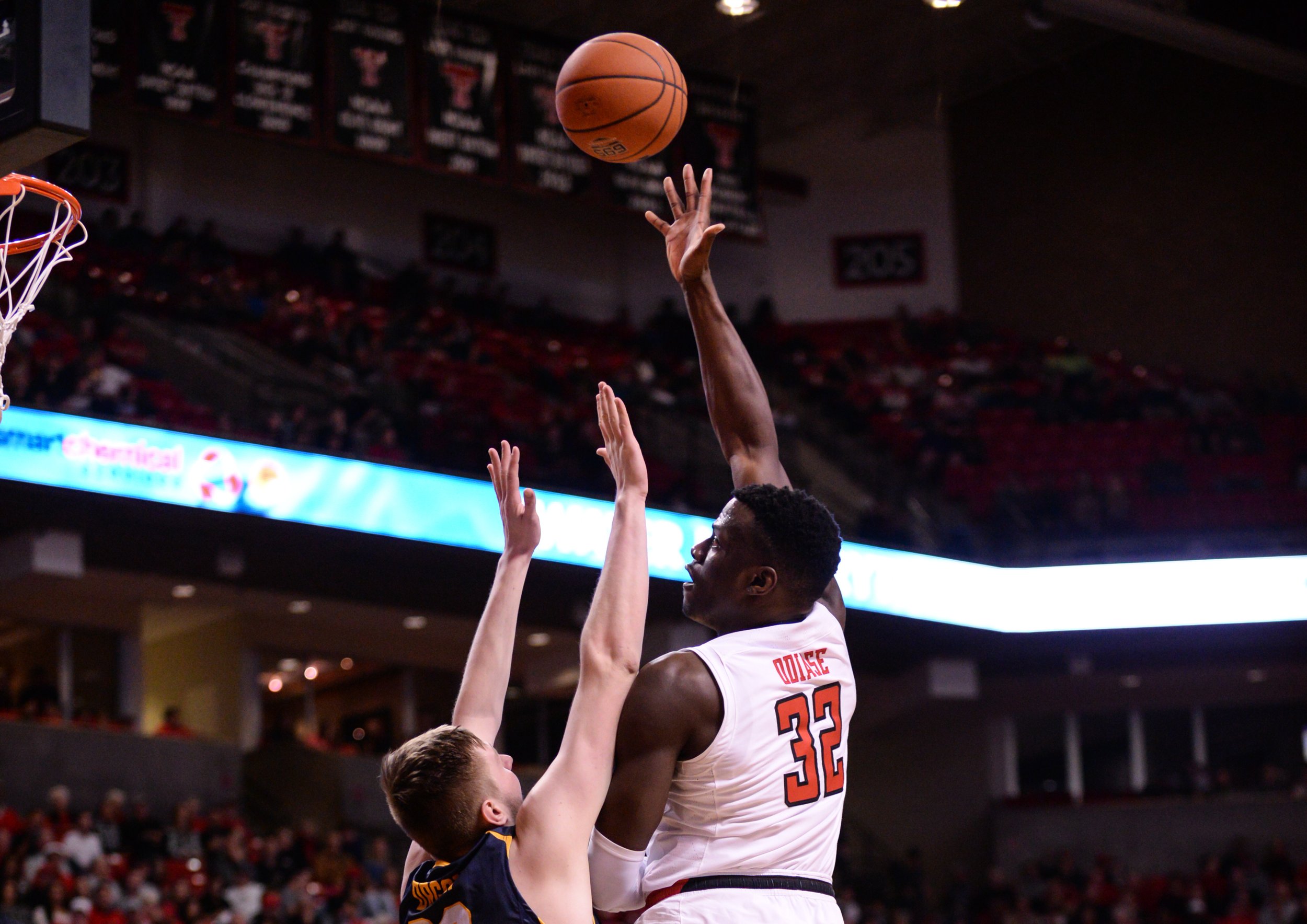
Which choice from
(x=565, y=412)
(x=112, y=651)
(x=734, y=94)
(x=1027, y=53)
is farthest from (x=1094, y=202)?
(x=112, y=651)

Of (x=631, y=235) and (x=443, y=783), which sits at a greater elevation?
(x=631, y=235)

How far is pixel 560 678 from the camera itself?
1777cm

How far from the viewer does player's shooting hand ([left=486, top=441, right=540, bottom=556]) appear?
2.98 meters

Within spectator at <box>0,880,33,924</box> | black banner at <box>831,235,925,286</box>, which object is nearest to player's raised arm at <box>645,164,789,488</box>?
spectator at <box>0,880,33,924</box>

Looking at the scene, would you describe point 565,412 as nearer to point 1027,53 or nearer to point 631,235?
point 631,235

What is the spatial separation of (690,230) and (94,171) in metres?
15.7

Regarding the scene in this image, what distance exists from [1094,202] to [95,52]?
13909 mm

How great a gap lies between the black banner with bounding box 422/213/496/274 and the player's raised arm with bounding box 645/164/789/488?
17806 millimetres

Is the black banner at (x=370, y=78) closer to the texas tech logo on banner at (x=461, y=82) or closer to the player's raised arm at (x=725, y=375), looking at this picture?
the texas tech logo on banner at (x=461, y=82)

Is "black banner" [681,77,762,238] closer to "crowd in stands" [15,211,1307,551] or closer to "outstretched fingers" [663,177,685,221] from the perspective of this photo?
"crowd in stands" [15,211,1307,551]

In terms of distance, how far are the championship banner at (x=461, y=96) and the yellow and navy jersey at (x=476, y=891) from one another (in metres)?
11.7

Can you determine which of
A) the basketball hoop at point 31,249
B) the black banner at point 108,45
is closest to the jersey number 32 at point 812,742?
the basketball hoop at point 31,249

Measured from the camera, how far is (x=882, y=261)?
22.7 meters

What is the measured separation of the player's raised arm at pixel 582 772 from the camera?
249cm
